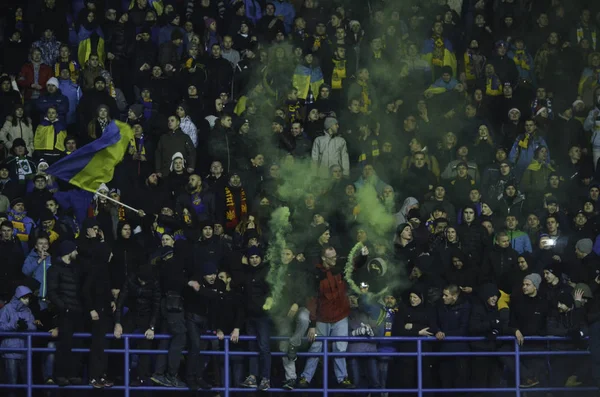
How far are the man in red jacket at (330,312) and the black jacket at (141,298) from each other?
75.0 inches

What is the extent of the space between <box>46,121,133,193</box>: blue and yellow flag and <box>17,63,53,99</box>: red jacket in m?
2.33

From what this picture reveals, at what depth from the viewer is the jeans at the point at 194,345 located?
1898 centimetres

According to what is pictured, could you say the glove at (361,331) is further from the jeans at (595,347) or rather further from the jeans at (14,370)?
the jeans at (14,370)

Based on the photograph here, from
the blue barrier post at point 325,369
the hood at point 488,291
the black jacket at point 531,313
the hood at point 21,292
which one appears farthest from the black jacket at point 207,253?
the black jacket at point 531,313

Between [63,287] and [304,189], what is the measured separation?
4.03m

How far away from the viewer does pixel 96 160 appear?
21.2 metres

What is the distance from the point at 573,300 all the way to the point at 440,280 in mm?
1621

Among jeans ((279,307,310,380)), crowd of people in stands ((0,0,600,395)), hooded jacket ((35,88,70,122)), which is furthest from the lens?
hooded jacket ((35,88,70,122))

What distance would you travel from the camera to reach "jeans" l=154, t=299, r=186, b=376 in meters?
19.0

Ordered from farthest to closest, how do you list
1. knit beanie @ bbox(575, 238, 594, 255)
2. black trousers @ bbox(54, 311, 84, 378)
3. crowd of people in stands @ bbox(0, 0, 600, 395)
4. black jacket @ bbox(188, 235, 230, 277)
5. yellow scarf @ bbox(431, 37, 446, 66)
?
yellow scarf @ bbox(431, 37, 446, 66), knit beanie @ bbox(575, 238, 594, 255), black jacket @ bbox(188, 235, 230, 277), crowd of people in stands @ bbox(0, 0, 600, 395), black trousers @ bbox(54, 311, 84, 378)

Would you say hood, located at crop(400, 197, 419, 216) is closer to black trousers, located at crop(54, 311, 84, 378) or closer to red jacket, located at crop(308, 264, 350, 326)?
red jacket, located at crop(308, 264, 350, 326)

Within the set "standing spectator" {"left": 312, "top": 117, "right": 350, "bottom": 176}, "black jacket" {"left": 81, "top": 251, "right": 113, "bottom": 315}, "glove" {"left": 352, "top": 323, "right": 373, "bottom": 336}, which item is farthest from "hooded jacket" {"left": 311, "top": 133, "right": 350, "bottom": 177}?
"black jacket" {"left": 81, "top": 251, "right": 113, "bottom": 315}

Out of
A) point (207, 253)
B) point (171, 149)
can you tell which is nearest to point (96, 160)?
point (171, 149)

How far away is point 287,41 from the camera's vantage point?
23953 millimetres
